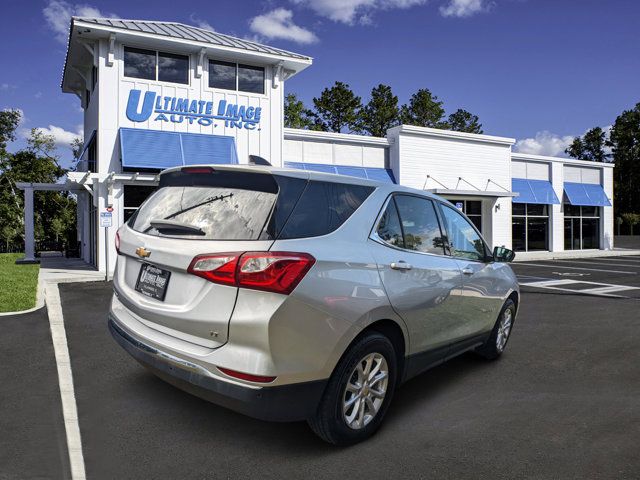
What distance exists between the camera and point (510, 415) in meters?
3.88

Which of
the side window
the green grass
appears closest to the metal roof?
the green grass

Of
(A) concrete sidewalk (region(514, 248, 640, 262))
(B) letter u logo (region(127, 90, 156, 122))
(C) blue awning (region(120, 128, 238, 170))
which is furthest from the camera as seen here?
(A) concrete sidewalk (region(514, 248, 640, 262))

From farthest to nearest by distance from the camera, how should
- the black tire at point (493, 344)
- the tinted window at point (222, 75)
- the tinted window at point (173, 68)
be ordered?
1. the tinted window at point (222, 75)
2. the tinted window at point (173, 68)
3. the black tire at point (493, 344)

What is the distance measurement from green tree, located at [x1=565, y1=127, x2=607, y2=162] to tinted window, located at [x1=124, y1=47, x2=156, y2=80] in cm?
6055

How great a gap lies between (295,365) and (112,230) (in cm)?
1674

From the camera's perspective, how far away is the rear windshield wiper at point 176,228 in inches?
120

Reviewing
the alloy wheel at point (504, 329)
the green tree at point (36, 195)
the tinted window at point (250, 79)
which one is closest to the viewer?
the alloy wheel at point (504, 329)

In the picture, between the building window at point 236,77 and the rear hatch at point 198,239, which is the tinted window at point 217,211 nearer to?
the rear hatch at point 198,239

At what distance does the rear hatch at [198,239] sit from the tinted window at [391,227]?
71 cm

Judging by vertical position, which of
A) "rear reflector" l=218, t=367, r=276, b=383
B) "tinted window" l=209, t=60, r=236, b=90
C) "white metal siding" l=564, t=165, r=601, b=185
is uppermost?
"tinted window" l=209, t=60, r=236, b=90

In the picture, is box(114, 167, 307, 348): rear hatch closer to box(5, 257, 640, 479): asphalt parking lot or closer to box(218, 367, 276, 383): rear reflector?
box(218, 367, 276, 383): rear reflector

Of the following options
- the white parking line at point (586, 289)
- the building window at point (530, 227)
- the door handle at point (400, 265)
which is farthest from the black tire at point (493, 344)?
the building window at point (530, 227)

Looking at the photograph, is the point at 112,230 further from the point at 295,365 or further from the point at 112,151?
the point at 295,365

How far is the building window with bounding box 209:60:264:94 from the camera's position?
18969 millimetres
